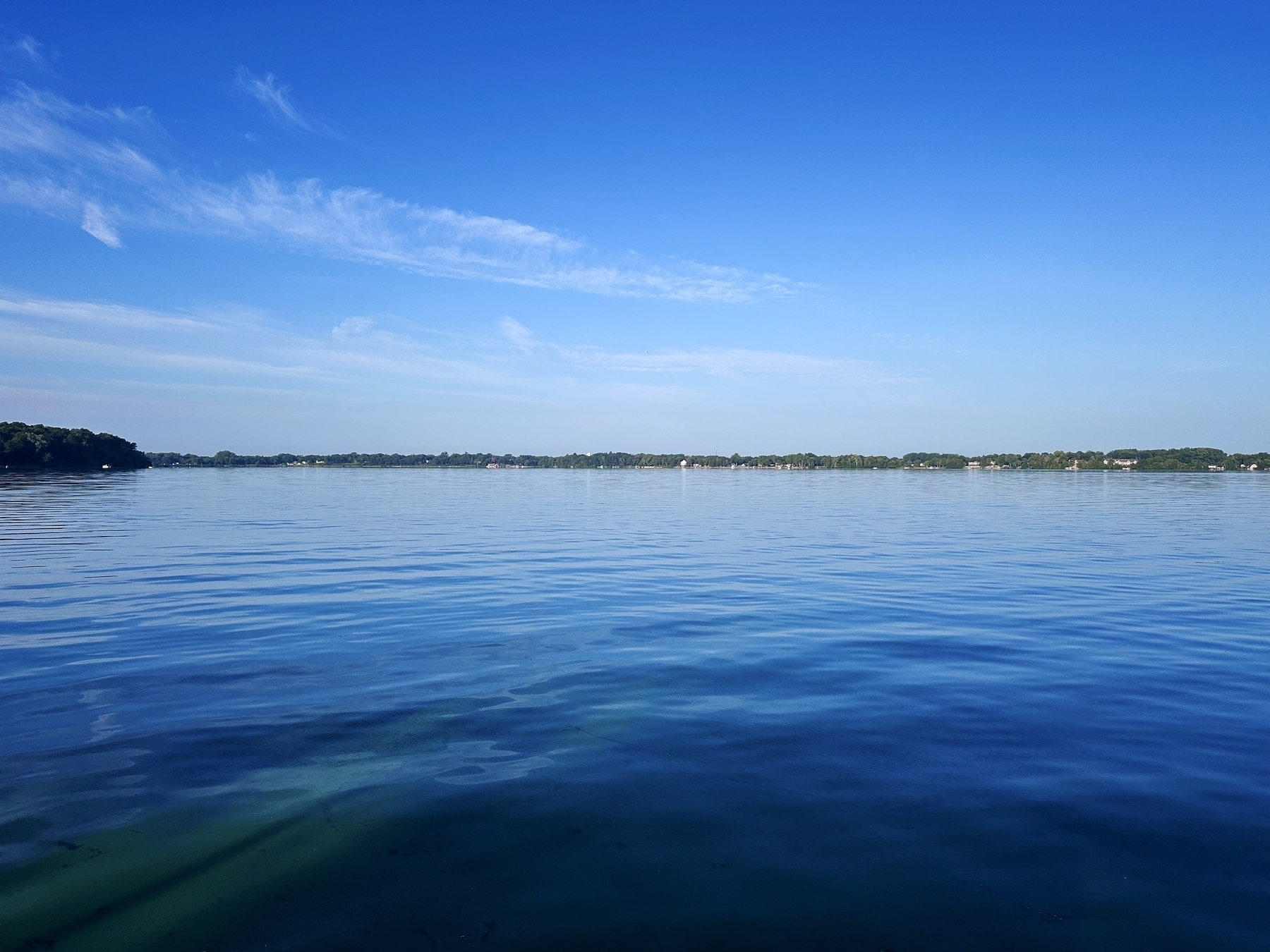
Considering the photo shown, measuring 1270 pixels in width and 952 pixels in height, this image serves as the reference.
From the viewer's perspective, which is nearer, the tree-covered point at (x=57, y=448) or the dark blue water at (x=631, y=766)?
the dark blue water at (x=631, y=766)

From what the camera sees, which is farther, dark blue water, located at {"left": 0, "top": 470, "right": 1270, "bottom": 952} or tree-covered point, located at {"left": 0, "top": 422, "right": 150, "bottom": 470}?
tree-covered point, located at {"left": 0, "top": 422, "right": 150, "bottom": 470}

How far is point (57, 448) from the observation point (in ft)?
379

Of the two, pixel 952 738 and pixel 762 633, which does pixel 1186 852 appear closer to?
pixel 952 738

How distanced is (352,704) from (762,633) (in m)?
7.66

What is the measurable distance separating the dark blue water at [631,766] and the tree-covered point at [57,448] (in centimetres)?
11849

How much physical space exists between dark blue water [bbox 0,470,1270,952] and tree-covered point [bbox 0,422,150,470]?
118486 millimetres

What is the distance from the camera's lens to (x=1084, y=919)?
16.9 ft

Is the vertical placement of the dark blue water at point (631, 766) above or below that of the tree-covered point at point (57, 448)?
below

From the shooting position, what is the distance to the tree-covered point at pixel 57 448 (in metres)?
111

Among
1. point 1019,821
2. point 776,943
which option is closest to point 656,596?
point 1019,821

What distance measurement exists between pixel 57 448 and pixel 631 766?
461ft

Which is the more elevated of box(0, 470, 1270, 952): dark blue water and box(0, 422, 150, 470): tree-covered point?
box(0, 422, 150, 470): tree-covered point

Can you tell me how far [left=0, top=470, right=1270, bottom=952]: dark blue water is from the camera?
5.23 metres

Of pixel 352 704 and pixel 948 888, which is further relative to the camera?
pixel 352 704
